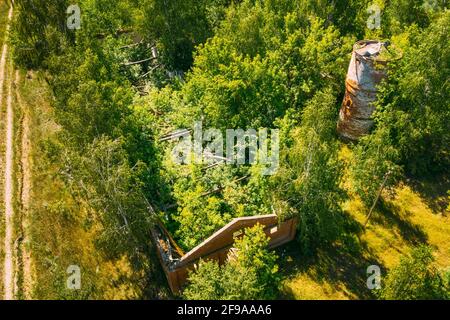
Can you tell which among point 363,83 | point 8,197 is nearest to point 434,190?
point 363,83

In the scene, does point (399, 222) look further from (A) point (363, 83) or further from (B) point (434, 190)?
(A) point (363, 83)

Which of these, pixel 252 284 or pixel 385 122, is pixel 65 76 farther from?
pixel 385 122

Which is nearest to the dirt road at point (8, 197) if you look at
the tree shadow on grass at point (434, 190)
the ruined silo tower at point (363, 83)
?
the ruined silo tower at point (363, 83)

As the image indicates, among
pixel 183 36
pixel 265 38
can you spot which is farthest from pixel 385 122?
pixel 183 36

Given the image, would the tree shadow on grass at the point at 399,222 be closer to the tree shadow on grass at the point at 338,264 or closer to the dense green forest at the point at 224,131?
the dense green forest at the point at 224,131

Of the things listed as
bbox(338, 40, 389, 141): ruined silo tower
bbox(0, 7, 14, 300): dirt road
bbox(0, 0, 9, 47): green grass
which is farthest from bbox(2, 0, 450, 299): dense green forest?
bbox(0, 0, 9, 47): green grass

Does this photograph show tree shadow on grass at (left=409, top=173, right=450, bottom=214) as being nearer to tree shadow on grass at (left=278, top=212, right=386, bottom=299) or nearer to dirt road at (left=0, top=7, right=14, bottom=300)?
tree shadow on grass at (left=278, top=212, right=386, bottom=299)
